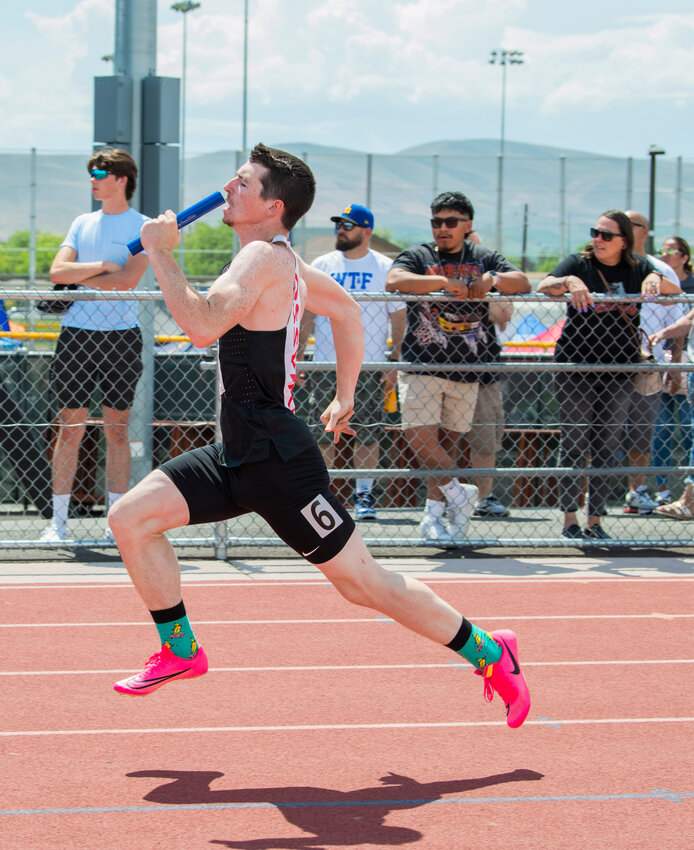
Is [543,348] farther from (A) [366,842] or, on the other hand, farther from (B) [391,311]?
(A) [366,842]

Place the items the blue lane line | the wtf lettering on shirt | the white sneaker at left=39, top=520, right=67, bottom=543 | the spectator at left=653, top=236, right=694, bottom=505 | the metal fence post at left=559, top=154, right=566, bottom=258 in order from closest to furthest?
the blue lane line < the white sneaker at left=39, top=520, right=67, bottom=543 < the wtf lettering on shirt < the spectator at left=653, top=236, right=694, bottom=505 < the metal fence post at left=559, top=154, right=566, bottom=258

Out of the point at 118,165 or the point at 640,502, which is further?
the point at 640,502

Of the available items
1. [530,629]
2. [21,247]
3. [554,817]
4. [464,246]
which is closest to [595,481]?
[464,246]

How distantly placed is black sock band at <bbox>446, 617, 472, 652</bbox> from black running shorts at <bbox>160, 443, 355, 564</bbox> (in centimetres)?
52

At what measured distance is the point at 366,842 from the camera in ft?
11.5

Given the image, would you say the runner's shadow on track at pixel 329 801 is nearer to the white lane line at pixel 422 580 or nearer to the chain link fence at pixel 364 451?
the white lane line at pixel 422 580

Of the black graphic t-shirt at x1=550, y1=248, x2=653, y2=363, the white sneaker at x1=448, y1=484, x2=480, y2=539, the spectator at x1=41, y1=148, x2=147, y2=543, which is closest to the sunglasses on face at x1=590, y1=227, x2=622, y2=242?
the black graphic t-shirt at x1=550, y1=248, x2=653, y2=363

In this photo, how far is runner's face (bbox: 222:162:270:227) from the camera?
412 cm

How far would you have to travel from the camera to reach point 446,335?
789 cm

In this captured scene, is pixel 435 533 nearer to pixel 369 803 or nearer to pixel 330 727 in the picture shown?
pixel 330 727

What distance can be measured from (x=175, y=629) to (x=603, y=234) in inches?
184

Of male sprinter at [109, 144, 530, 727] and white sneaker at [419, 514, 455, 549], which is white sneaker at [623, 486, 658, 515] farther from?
male sprinter at [109, 144, 530, 727]

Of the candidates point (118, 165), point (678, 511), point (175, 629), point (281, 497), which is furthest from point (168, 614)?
point (678, 511)

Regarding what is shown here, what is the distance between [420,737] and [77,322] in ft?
13.5
